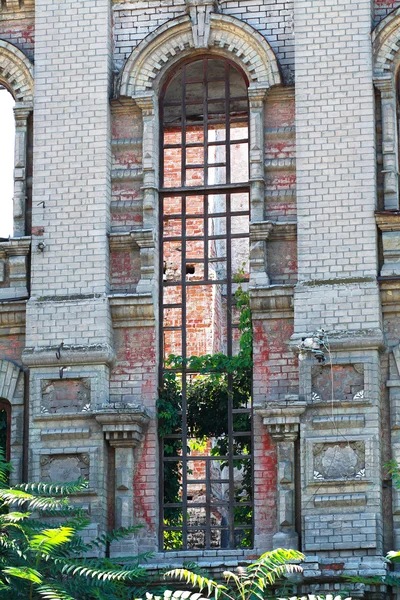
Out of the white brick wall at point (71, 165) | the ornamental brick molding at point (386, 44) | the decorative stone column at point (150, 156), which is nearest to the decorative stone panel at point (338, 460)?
the white brick wall at point (71, 165)

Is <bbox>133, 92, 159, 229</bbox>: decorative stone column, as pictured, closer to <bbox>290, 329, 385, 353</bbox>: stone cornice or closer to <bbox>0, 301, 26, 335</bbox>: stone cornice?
<bbox>0, 301, 26, 335</bbox>: stone cornice

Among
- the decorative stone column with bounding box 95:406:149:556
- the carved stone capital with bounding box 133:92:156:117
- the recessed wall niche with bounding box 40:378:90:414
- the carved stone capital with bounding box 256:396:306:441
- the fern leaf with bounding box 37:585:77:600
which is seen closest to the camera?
the fern leaf with bounding box 37:585:77:600

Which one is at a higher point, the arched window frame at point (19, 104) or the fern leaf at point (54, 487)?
the arched window frame at point (19, 104)

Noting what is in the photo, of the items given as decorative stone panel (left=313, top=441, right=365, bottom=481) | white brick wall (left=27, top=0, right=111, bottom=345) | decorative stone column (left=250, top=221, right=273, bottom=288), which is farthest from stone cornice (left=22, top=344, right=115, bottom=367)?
decorative stone panel (left=313, top=441, right=365, bottom=481)

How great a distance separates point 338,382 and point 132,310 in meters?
2.61

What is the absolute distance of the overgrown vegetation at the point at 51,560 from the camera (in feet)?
48.0

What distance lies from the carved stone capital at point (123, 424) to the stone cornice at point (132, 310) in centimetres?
110

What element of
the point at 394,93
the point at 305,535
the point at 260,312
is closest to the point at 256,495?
the point at 305,535

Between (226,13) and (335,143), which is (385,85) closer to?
(335,143)

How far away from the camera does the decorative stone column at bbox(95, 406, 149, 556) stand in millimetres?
17125

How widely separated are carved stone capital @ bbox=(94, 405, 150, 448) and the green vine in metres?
0.41

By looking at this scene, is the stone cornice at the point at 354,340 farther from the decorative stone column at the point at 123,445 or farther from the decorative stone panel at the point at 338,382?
the decorative stone column at the point at 123,445

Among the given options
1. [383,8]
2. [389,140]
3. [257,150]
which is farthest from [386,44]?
[257,150]

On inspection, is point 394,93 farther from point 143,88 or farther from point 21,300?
point 21,300
